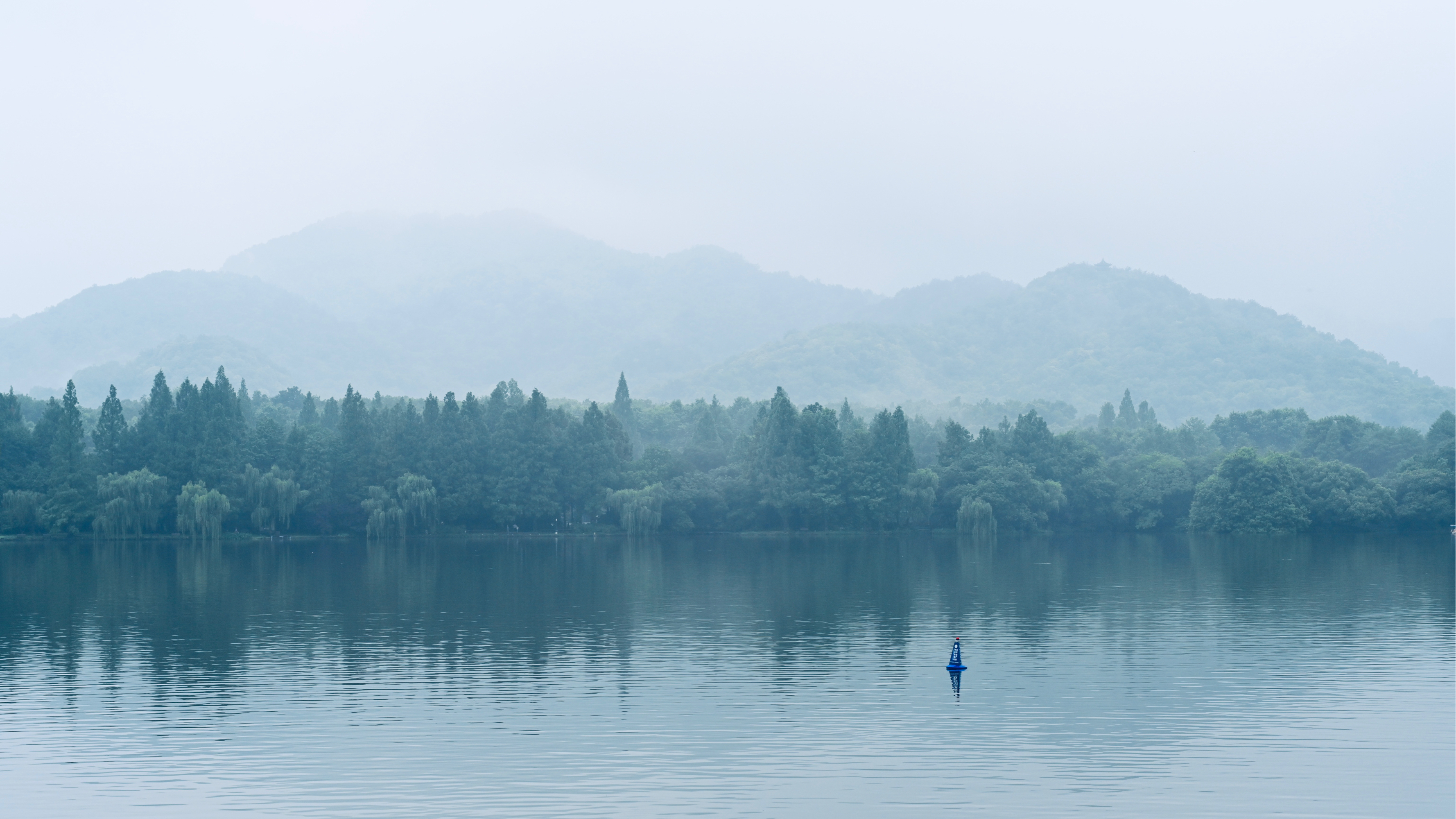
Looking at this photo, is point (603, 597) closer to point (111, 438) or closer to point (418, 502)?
point (418, 502)

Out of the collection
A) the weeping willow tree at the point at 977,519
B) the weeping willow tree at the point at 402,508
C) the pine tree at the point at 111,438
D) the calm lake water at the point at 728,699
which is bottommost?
the calm lake water at the point at 728,699

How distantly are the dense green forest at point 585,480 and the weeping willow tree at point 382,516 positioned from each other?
1.11 ft

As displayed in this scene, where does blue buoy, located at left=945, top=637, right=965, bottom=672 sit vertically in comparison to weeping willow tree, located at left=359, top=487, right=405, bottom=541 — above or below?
below

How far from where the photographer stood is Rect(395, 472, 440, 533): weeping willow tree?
16350 centimetres

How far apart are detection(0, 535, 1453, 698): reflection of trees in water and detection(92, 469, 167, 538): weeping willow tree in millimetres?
4686

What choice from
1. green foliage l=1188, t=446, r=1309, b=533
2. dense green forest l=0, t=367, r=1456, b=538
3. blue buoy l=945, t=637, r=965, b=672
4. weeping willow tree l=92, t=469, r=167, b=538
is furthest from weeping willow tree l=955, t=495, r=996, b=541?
blue buoy l=945, t=637, r=965, b=672

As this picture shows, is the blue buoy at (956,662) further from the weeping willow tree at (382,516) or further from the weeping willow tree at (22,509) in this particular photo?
the weeping willow tree at (22,509)

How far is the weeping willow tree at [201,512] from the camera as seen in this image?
493 ft

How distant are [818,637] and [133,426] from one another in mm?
124820

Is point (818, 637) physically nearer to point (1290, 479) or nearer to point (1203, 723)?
point (1203, 723)

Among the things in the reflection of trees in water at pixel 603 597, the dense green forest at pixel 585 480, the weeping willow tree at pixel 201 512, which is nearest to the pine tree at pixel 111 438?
the dense green forest at pixel 585 480

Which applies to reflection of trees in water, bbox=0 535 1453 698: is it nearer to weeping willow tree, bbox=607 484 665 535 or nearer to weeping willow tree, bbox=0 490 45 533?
weeping willow tree, bbox=0 490 45 533

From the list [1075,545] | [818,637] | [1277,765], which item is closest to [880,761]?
[1277,765]

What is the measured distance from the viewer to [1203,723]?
43594mm
